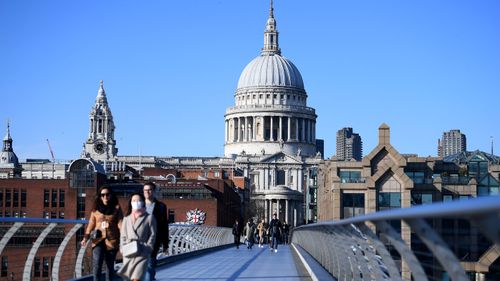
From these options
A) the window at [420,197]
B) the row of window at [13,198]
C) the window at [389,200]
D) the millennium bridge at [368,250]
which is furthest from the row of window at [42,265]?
the row of window at [13,198]

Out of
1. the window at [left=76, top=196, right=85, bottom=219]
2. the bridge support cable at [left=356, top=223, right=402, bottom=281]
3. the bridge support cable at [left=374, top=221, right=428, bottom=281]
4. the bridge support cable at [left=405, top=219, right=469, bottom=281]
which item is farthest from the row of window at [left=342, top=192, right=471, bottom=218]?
the bridge support cable at [left=405, top=219, right=469, bottom=281]

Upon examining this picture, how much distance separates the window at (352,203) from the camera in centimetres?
6197

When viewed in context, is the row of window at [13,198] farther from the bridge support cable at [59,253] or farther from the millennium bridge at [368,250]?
the bridge support cable at [59,253]

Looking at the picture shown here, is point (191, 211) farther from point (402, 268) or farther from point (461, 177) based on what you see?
point (402, 268)

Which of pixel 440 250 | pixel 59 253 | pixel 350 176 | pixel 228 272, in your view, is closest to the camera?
pixel 440 250

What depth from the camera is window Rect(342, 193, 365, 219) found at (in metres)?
62.0

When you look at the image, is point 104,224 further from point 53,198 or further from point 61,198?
A: point 53,198

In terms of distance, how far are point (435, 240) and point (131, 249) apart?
21.1 ft

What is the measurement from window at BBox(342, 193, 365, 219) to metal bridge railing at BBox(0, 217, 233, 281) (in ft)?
146

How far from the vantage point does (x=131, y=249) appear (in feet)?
39.7

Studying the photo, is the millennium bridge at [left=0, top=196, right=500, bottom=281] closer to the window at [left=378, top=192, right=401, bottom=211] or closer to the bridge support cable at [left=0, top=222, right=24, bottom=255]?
the bridge support cable at [left=0, top=222, right=24, bottom=255]

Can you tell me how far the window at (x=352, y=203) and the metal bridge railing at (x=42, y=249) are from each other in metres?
44.5

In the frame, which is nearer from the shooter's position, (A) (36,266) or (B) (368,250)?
(B) (368,250)

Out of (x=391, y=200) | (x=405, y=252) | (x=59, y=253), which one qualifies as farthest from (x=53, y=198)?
(x=405, y=252)
